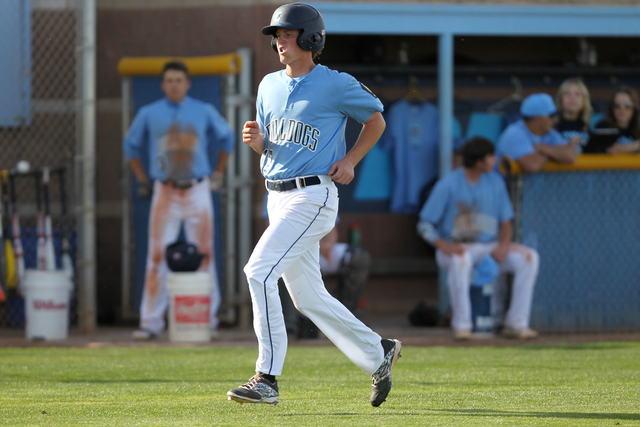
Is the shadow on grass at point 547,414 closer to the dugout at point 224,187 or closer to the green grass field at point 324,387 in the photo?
the green grass field at point 324,387

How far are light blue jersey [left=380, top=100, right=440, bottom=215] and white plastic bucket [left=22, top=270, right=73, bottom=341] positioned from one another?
3875mm

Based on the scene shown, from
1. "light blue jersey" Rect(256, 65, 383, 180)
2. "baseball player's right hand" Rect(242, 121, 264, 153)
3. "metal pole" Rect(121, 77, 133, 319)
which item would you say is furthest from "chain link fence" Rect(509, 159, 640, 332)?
"baseball player's right hand" Rect(242, 121, 264, 153)

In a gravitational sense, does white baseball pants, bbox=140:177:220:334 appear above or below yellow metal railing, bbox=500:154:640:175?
below

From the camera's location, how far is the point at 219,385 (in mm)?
5262

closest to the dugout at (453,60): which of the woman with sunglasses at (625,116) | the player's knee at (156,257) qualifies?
the woman with sunglasses at (625,116)

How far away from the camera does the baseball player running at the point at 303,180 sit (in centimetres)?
429

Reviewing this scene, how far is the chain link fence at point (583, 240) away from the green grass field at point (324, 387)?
88 cm

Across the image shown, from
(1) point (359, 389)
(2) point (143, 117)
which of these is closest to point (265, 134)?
(1) point (359, 389)

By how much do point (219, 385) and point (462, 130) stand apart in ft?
19.6

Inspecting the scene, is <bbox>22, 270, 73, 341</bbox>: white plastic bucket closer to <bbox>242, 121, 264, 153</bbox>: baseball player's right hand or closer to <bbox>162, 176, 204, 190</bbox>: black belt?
<bbox>162, 176, 204, 190</bbox>: black belt

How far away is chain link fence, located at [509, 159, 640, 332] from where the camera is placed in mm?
8305

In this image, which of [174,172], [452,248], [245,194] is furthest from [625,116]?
[174,172]

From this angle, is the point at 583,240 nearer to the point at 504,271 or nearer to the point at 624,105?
the point at 504,271

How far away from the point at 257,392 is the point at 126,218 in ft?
17.9
